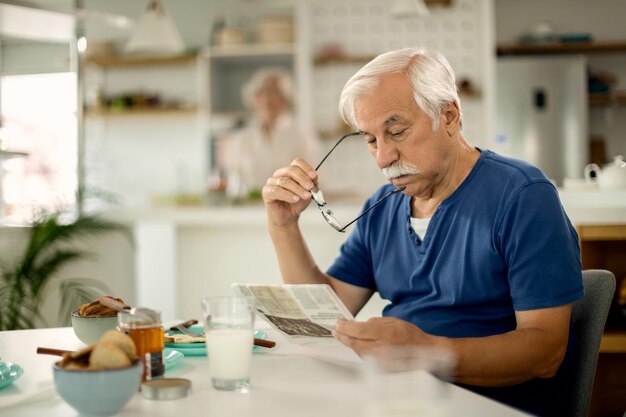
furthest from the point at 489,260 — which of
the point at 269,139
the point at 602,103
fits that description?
the point at 602,103

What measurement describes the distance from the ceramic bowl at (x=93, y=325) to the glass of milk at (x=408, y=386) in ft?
2.39

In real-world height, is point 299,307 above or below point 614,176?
below

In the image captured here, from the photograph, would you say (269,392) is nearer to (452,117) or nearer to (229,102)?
(452,117)

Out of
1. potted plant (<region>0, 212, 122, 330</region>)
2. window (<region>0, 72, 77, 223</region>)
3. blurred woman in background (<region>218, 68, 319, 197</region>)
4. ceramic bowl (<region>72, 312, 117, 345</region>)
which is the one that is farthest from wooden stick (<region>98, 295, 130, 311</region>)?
window (<region>0, 72, 77, 223</region>)

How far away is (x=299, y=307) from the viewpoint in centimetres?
129

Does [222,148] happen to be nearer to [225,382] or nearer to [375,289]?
[375,289]

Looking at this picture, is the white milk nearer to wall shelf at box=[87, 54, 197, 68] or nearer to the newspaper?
the newspaper

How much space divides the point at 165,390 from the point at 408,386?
513mm

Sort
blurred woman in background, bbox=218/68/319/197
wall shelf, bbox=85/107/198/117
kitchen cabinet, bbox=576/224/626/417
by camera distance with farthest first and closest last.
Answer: wall shelf, bbox=85/107/198/117 → blurred woman in background, bbox=218/68/319/197 → kitchen cabinet, bbox=576/224/626/417

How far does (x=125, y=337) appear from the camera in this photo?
3.35 feet

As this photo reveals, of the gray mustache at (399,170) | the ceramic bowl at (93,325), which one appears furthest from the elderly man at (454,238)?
the ceramic bowl at (93,325)

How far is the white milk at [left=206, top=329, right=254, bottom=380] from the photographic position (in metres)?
1.10

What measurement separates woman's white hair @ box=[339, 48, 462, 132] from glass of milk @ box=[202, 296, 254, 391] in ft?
2.00

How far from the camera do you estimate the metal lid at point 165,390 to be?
1.04 meters
